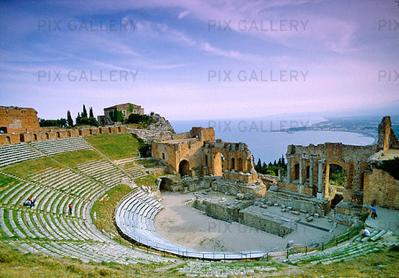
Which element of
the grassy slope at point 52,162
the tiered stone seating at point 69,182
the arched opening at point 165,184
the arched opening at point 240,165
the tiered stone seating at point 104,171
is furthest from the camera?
the arched opening at point 240,165

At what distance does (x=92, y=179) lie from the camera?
23188 millimetres

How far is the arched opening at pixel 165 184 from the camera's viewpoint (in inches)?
1159

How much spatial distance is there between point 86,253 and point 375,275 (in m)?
10.6

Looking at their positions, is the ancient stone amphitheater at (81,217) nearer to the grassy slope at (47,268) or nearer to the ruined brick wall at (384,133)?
the grassy slope at (47,268)

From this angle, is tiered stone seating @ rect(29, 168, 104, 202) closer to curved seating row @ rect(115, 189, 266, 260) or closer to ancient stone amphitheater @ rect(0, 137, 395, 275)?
ancient stone amphitheater @ rect(0, 137, 395, 275)

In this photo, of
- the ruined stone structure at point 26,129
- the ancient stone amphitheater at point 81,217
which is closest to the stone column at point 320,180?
the ancient stone amphitheater at point 81,217

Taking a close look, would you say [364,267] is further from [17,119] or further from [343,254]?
[17,119]

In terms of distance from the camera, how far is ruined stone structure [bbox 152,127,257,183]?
29.1 meters

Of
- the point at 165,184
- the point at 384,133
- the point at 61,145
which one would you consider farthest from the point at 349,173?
the point at 61,145

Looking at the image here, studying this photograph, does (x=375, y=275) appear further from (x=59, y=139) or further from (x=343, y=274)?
(x=59, y=139)

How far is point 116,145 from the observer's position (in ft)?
109

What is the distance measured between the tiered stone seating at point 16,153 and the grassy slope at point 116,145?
7.21m

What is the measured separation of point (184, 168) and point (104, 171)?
11.2 metres

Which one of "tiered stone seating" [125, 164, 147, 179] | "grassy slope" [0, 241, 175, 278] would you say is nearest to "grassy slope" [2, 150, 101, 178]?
"tiered stone seating" [125, 164, 147, 179]
